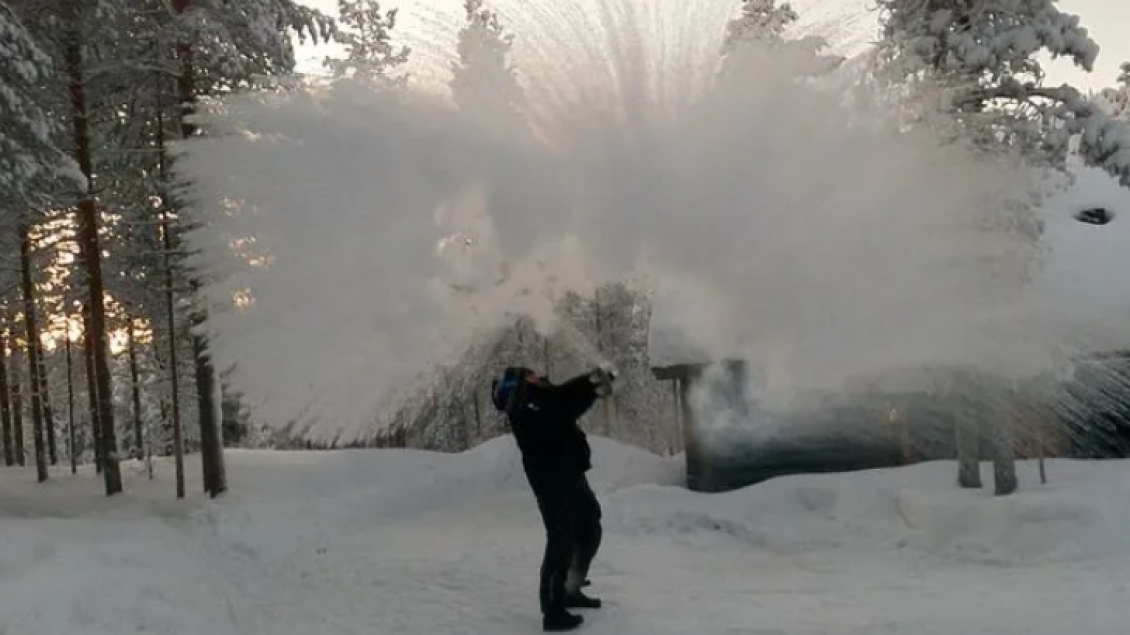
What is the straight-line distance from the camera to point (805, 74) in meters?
8.39

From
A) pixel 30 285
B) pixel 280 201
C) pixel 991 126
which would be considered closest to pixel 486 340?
pixel 280 201

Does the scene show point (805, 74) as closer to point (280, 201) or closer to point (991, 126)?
point (991, 126)

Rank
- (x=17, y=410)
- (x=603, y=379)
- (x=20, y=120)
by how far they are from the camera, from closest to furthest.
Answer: (x=603, y=379) < (x=20, y=120) < (x=17, y=410)

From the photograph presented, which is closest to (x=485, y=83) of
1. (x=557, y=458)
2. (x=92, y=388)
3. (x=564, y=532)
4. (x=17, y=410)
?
(x=557, y=458)

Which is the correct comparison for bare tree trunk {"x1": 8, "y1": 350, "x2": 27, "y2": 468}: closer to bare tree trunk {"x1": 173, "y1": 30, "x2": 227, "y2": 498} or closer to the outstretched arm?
bare tree trunk {"x1": 173, "y1": 30, "x2": 227, "y2": 498}

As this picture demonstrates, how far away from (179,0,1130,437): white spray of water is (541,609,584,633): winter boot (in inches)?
94.9

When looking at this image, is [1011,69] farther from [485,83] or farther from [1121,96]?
[1121,96]

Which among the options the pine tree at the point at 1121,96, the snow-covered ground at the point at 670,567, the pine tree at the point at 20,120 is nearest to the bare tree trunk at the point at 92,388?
the pine tree at the point at 20,120

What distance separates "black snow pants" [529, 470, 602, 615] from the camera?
6.50m

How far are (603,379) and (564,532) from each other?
3.55 ft

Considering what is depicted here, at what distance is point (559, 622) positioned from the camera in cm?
644

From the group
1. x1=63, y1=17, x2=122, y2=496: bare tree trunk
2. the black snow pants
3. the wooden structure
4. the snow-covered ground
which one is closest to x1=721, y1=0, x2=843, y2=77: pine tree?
the black snow pants

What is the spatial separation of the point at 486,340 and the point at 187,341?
15612 mm

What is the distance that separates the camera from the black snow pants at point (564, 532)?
6496 millimetres
